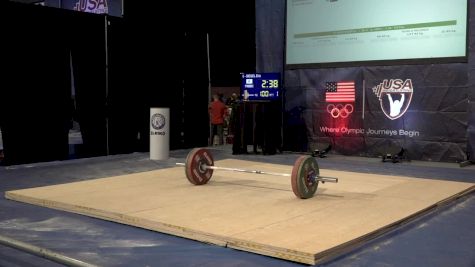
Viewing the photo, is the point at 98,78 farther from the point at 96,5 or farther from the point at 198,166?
the point at 96,5

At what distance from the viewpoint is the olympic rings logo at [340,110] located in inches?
303

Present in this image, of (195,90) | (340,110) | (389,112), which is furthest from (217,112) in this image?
(389,112)

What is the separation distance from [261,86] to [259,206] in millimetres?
4287

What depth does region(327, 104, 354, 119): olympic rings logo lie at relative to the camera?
7.70 metres

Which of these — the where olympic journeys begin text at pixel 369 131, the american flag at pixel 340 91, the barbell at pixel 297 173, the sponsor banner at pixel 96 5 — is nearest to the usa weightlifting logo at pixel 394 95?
the where olympic journeys begin text at pixel 369 131

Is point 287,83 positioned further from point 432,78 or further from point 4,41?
point 4,41

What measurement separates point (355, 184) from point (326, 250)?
7.71 ft

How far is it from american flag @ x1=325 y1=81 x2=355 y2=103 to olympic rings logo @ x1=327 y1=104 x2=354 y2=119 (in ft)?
0.30

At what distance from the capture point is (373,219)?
134 inches

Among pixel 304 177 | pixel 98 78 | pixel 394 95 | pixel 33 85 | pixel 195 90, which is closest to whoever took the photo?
pixel 304 177

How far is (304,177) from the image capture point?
13.3 ft

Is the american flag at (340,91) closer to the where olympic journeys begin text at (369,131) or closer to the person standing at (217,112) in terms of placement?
the where olympic journeys begin text at (369,131)

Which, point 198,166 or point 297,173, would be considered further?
point 198,166

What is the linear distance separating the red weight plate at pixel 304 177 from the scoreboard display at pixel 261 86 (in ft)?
12.4
